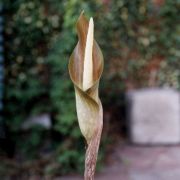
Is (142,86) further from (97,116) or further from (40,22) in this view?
(97,116)

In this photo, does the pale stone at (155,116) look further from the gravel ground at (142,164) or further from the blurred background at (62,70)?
the blurred background at (62,70)

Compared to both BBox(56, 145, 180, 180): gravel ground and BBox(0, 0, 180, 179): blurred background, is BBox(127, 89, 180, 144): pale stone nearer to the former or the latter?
BBox(56, 145, 180, 180): gravel ground

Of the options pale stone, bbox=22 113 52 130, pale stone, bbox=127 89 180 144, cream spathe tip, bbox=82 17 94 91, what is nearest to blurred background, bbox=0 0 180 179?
pale stone, bbox=22 113 52 130

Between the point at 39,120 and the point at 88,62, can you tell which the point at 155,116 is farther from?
the point at 88,62

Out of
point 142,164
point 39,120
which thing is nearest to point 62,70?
point 39,120

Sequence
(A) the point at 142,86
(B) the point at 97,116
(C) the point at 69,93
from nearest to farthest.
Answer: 1. (B) the point at 97,116
2. (C) the point at 69,93
3. (A) the point at 142,86

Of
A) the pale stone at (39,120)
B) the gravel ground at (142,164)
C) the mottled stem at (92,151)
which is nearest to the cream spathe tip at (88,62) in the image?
the mottled stem at (92,151)

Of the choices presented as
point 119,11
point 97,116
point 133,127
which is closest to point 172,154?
point 133,127
